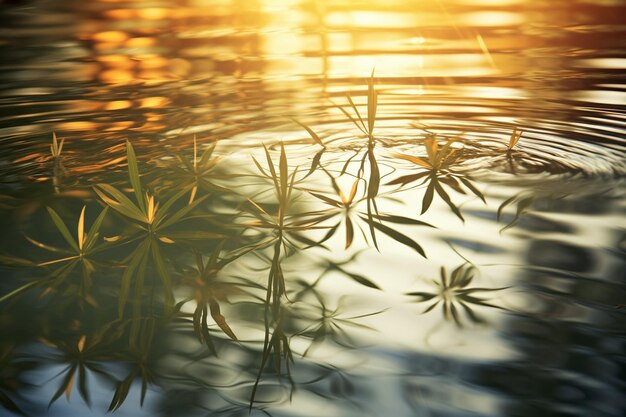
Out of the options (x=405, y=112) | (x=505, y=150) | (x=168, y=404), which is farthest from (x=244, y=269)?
(x=405, y=112)

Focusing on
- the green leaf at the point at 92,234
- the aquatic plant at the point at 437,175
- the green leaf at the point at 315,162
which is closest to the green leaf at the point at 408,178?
the aquatic plant at the point at 437,175

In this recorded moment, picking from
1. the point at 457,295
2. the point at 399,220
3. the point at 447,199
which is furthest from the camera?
the point at 447,199

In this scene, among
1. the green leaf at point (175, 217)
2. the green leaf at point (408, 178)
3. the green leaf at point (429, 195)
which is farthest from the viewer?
the green leaf at point (408, 178)

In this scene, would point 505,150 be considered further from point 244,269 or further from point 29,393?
point 29,393

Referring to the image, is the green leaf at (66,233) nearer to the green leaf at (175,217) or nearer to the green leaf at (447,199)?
Result: the green leaf at (175,217)

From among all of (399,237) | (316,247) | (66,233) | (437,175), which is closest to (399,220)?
(399,237)

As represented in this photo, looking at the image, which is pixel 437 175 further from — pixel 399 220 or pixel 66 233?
pixel 66 233

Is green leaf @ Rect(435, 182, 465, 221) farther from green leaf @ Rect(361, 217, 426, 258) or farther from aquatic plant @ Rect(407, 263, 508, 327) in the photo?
aquatic plant @ Rect(407, 263, 508, 327)

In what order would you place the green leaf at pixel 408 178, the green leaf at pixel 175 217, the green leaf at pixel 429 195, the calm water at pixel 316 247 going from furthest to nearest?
the green leaf at pixel 408 178 → the green leaf at pixel 429 195 → the green leaf at pixel 175 217 → the calm water at pixel 316 247

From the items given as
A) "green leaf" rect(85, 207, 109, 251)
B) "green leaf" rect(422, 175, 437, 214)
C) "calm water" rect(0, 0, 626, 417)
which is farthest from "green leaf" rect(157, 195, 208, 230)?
"green leaf" rect(422, 175, 437, 214)
